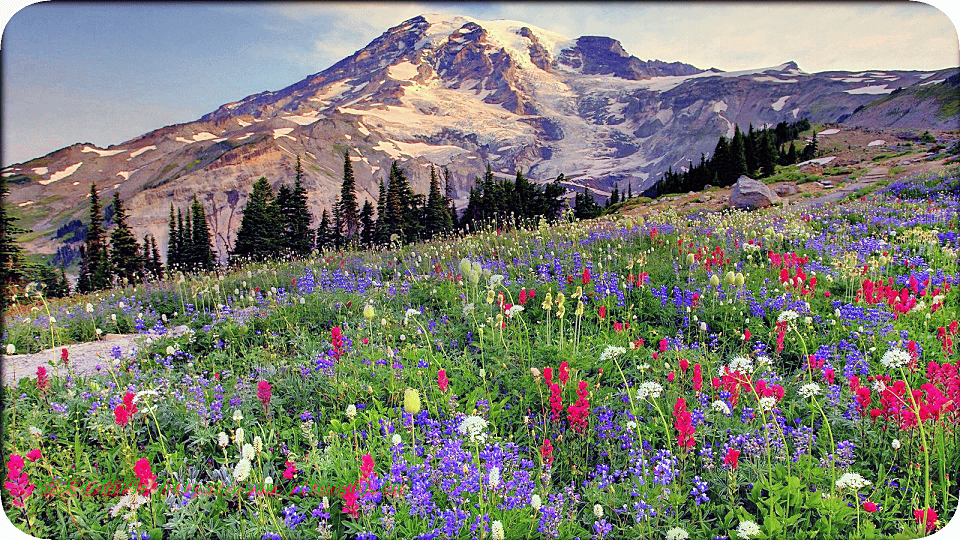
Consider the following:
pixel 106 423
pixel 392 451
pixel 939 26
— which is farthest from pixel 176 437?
pixel 939 26

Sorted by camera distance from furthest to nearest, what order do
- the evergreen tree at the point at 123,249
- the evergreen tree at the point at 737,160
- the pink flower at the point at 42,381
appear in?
the evergreen tree at the point at 737,160 → the evergreen tree at the point at 123,249 → the pink flower at the point at 42,381

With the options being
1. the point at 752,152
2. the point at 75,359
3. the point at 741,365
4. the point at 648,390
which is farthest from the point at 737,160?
the point at 75,359

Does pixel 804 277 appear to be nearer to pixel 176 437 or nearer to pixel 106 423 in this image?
pixel 176 437

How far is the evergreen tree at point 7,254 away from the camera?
151 inches

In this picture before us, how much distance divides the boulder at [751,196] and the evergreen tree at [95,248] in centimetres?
2240

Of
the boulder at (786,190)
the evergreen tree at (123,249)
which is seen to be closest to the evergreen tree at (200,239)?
the evergreen tree at (123,249)

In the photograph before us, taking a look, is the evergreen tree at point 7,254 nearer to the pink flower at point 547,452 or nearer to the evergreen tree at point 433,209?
the pink flower at point 547,452

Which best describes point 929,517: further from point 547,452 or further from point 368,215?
point 368,215

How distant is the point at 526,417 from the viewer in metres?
2.71

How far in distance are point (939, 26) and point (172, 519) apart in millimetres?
6161

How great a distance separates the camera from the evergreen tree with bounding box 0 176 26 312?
151 inches

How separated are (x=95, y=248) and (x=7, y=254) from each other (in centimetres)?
1333

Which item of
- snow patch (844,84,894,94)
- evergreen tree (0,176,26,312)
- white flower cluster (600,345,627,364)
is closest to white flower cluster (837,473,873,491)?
white flower cluster (600,345,627,364)

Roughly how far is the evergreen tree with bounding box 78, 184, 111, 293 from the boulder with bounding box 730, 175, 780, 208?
22.4 metres
